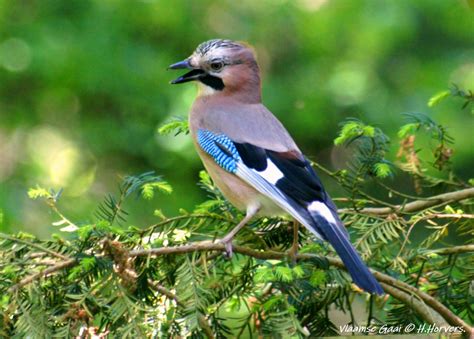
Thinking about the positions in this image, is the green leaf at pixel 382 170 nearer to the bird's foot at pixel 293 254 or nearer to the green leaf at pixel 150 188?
the bird's foot at pixel 293 254

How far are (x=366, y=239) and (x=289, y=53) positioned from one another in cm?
393

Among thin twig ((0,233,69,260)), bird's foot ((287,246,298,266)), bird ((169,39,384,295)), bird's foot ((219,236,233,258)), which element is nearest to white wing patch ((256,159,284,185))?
bird ((169,39,384,295))

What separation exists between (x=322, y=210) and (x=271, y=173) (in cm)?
34

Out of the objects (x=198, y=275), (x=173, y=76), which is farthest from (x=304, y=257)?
(x=173, y=76)

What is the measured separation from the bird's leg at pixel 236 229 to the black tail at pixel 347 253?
0.55ft

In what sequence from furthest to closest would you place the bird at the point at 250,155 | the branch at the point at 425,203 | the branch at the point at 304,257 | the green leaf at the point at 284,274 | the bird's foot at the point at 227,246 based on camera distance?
1. the branch at the point at 425,203
2. the bird at the point at 250,155
3. the bird's foot at the point at 227,246
4. the branch at the point at 304,257
5. the green leaf at the point at 284,274

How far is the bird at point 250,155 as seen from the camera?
243 centimetres

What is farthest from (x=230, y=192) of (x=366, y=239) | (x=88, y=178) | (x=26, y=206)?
(x=88, y=178)

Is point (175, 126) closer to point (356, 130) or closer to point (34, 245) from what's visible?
point (356, 130)

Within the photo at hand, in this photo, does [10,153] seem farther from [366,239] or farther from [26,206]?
[366,239]

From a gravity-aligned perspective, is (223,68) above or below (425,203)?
above

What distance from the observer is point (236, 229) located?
2.43 meters

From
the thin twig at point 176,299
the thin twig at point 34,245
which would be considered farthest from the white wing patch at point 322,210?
the thin twig at point 34,245

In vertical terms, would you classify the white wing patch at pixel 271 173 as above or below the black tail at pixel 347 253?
below
